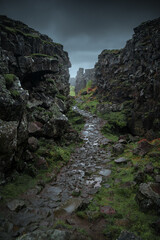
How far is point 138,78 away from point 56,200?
88.6 ft

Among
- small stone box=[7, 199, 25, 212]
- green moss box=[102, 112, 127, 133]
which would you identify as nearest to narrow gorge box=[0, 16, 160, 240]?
small stone box=[7, 199, 25, 212]

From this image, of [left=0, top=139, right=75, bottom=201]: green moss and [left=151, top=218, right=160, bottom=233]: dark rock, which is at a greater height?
[left=151, top=218, right=160, bottom=233]: dark rock

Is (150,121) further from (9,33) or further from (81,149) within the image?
(9,33)

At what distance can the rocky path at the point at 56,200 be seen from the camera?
4672 millimetres

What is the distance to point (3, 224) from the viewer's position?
15.6 feet

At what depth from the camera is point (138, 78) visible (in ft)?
90.0

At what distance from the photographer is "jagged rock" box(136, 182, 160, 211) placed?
18.8 ft

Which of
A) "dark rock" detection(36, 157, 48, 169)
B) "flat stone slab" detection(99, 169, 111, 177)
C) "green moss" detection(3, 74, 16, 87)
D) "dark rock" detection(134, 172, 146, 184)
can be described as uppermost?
"green moss" detection(3, 74, 16, 87)

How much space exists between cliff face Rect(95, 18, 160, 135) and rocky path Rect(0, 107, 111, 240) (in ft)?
30.6

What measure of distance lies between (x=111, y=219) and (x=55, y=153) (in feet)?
23.7

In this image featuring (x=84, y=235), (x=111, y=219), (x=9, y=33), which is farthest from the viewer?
(x=9, y=33)

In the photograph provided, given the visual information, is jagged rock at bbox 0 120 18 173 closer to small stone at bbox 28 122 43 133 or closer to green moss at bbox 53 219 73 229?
green moss at bbox 53 219 73 229

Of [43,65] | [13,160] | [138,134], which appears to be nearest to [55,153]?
[13,160]

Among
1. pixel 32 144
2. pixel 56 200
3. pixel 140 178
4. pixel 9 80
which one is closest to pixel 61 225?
pixel 56 200
